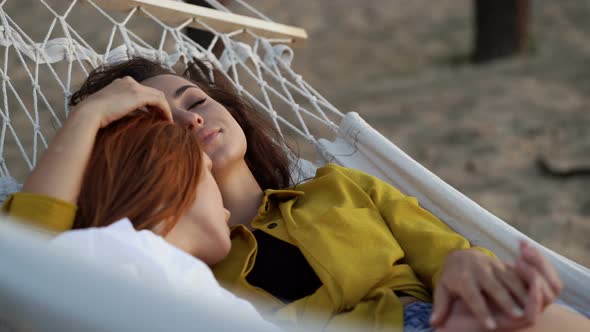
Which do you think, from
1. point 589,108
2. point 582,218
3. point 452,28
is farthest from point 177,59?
point 452,28

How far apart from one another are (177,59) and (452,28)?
4356mm

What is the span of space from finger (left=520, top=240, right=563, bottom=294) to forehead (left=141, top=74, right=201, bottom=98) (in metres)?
0.69

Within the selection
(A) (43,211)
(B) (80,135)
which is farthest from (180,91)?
(A) (43,211)

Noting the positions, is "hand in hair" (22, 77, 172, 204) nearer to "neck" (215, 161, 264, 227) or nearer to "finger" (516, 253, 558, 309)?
"neck" (215, 161, 264, 227)

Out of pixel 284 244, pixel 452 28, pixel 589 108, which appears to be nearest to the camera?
pixel 284 244

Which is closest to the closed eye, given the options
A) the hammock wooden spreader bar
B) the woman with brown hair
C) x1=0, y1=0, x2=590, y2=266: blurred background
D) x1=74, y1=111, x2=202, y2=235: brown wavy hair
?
the woman with brown hair

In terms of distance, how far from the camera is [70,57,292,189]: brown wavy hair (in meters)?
1.52

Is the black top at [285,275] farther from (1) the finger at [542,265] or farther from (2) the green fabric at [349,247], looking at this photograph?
(1) the finger at [542,265]

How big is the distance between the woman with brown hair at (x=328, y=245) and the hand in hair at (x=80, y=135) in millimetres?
15

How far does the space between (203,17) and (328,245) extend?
85 cm

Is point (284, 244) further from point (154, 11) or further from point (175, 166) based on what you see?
point (154, 11)

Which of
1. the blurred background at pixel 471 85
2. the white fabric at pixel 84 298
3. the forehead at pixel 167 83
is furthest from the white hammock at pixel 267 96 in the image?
the blurred background at pixel 471 85

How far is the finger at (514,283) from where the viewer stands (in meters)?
0.91

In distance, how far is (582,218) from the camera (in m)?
3.18
